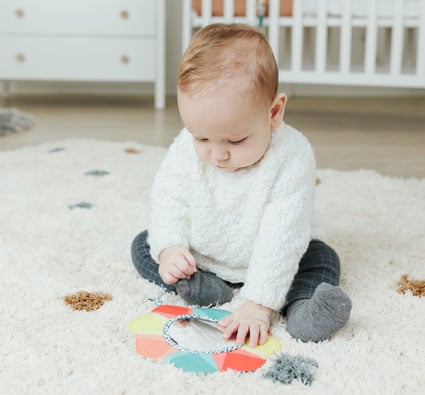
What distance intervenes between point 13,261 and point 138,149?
39.9 inches

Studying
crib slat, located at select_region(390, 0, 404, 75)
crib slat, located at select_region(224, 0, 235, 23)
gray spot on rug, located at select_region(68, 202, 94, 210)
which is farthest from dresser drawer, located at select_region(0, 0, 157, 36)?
gray spot on rug, located at select_region(68, 202, 94, 210)

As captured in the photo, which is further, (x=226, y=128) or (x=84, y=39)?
(x=84, y=39)

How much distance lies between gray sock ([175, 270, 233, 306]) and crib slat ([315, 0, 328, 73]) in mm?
1798

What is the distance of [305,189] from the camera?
94 cm

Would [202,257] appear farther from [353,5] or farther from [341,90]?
[341,90]

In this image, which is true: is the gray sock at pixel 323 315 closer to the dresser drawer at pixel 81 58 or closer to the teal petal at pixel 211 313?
the teal petal at pixel 211 313

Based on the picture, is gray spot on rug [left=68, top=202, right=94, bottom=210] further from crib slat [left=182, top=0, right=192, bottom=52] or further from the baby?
crib slat [left=182, top=0, right=192, bottom=52]

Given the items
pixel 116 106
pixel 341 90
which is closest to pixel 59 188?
pixel 116 106

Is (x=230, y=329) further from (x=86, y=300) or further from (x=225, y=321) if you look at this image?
(x=86, y=300)

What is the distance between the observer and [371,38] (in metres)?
2.56

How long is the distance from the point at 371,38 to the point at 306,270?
Result: 176 cm

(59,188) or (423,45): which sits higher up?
(423,45)

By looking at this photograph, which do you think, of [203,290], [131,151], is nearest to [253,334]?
[203,290]

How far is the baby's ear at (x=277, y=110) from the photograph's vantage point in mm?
894
